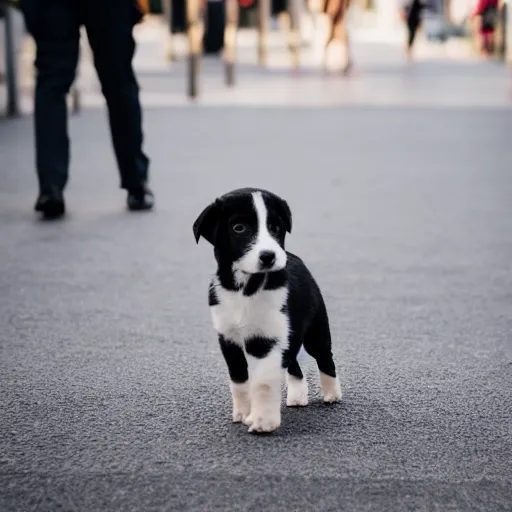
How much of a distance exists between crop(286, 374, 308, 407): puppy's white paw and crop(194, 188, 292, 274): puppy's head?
411 mm

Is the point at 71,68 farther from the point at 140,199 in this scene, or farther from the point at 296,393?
the point at 296,393

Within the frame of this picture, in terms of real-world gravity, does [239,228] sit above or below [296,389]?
above

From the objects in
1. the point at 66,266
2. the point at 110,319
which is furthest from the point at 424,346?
the point at 66,266

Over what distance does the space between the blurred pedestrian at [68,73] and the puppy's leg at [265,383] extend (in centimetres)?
335

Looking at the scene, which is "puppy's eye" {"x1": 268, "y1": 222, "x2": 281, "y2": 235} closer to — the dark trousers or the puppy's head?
the puppy's head

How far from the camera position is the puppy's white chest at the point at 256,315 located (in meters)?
2.79

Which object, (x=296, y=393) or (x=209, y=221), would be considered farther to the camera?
(x=296, y=393)

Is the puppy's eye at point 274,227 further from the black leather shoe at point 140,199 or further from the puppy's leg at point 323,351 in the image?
the black leather shoe at point 140,199

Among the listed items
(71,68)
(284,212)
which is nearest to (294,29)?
(71,68)

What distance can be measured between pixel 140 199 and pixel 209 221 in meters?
3.59

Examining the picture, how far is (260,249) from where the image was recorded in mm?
2711

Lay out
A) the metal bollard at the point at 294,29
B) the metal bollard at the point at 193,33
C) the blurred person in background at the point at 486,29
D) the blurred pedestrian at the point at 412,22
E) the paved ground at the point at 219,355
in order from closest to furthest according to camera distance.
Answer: the paved ground at the point at 219,355, the metal bollard at the point at 193,33, the metal bollard at the point at 294,29, the blurred person in background at the point at 486,29, the blurred pedestrian at the point at 412,22

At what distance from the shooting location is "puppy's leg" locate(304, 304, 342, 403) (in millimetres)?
3008

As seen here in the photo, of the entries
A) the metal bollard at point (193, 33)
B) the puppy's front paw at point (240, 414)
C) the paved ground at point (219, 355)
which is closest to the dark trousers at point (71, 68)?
the paved ground at point (219, 355)
